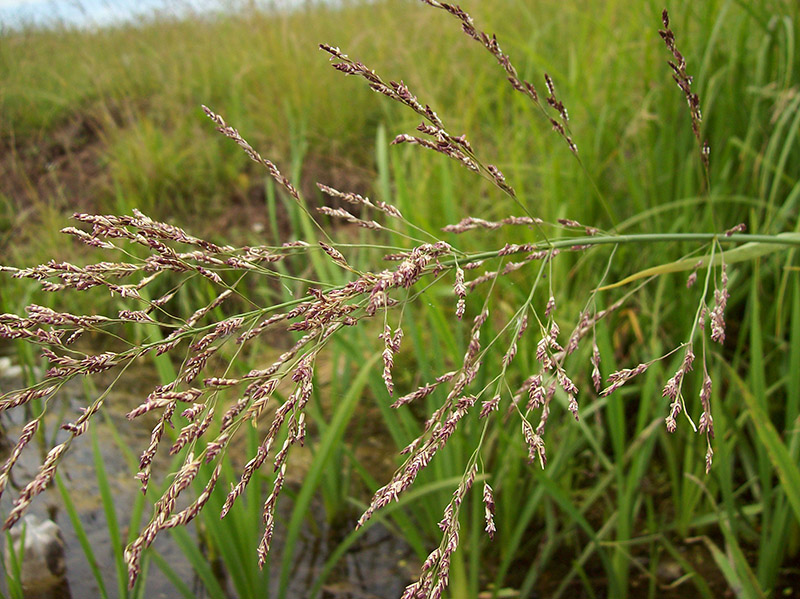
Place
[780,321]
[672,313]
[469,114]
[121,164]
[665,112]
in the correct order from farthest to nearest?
[121,164] → [469,114] → [665,112] → [672,313] → [780,321]

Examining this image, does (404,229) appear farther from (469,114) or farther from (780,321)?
(780,321)

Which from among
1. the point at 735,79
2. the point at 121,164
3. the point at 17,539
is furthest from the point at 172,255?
the point at 121,164

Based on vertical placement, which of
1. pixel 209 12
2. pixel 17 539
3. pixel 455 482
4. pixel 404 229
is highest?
pixel 209 12

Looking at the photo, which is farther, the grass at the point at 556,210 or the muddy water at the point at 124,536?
the muddy water at the point at 124,536

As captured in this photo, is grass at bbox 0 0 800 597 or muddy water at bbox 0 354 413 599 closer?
grass at bbox 0 0 800 597
